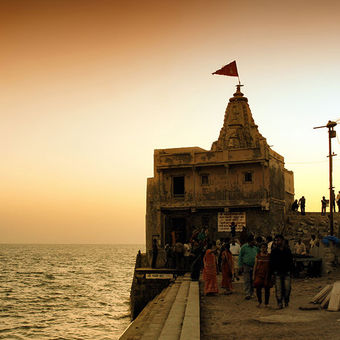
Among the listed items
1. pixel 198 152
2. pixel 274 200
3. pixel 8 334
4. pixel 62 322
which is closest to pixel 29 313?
pixel 62 322

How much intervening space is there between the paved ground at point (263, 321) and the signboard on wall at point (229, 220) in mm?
18812

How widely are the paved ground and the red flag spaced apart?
2582cm

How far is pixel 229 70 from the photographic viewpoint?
38625 millimetres

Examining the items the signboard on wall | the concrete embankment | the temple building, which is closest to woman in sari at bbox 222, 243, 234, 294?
the concrete embankment

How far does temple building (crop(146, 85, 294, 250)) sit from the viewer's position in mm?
33750

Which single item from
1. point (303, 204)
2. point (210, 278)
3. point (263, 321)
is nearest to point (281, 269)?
point (263, 321)

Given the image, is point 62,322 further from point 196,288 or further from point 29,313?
point 196,288

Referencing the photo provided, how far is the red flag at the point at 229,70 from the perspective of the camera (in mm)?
38531

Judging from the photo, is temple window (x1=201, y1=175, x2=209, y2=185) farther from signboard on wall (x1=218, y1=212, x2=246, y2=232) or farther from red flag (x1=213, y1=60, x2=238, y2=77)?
red flag (x1=213, y1=60, x2=238, y2=77)

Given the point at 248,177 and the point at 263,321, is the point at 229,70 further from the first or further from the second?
the point at 263,321

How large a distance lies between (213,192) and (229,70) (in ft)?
32.7

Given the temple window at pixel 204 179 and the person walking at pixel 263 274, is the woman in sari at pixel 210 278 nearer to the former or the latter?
the person walking at pixel 263 274

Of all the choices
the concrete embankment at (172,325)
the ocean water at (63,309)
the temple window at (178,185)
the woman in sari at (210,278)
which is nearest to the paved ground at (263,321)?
the concrete embankment at (172,325)

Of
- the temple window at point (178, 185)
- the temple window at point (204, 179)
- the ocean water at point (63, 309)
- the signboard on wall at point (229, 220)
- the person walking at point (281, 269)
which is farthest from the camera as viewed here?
the temple window at point (178, 185)
